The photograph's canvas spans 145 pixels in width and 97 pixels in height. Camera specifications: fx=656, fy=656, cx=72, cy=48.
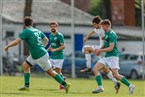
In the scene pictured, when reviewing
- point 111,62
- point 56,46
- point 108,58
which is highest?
point 56,46

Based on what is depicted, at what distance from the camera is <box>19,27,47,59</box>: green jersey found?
17266 mm

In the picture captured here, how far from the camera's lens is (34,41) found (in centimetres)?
1742

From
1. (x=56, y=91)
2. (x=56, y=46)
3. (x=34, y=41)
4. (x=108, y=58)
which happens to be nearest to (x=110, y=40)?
(x=108, y=58)

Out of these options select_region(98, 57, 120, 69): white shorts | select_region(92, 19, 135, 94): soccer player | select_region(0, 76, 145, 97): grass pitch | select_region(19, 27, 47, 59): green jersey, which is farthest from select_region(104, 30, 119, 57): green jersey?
select_region(19, 27, 47, 59): green jersey

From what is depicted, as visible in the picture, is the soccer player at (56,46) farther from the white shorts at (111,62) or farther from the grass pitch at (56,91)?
the white shorts at (111,62)

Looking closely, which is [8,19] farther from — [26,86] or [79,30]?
[26,86]

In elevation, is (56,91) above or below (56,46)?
below

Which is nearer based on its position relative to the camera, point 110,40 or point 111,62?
point 110,40

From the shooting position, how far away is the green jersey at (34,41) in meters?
17.3

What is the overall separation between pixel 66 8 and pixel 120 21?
880 centimetres

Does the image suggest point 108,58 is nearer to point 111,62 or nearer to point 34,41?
point 111,62

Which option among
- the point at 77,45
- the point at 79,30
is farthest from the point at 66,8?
the point at 77,45

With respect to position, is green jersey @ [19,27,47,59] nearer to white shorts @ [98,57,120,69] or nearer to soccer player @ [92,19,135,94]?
soccer player @ [92,19,135,94]

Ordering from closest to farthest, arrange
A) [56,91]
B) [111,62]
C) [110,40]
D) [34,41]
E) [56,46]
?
[34,41] < [110,40] < [111,62] < [56,91] < [56,46]
